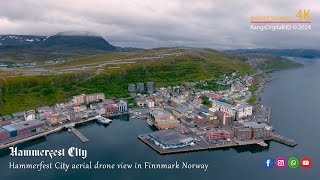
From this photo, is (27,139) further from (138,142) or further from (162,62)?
(162,62)

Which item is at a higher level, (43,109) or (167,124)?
(43,109)

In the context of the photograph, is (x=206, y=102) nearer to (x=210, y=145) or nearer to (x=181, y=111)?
(x=181, y=111)

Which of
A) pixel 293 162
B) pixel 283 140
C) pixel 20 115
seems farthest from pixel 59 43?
pixel 293 162

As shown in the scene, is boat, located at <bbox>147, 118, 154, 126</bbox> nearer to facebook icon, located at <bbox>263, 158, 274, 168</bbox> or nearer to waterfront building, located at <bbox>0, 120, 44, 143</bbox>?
waterfront building, located at <bbox>0, 120, 44, 143</bbox>

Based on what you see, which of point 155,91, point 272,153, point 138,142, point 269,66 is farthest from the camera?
point 269,66

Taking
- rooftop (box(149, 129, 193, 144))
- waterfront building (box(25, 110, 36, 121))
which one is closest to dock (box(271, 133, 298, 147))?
rooftop (box(149, 129, 193, 144))

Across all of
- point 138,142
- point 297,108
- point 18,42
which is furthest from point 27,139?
point 18,42

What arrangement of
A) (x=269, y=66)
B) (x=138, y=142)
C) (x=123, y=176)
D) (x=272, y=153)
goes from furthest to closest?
(x=269, y=66) < (x=138, y=142) < (x=272, y=153) < (x=123, y=176)

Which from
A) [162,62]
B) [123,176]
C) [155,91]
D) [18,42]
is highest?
[18,42]
